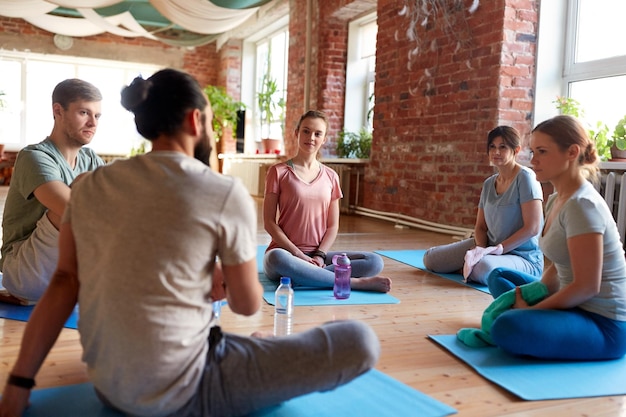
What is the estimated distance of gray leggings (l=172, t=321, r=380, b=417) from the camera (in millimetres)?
1275

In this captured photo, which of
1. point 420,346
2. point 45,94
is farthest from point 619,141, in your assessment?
point 45,94

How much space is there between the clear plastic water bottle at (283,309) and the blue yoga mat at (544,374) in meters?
0.61

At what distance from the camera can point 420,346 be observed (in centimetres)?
216

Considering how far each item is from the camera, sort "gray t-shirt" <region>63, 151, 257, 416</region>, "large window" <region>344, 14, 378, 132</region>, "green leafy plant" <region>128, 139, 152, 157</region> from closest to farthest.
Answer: "gray t-shirt" <region>63, 151, 257, 416</region> < "large window" <region>344, 14, 378, 132</region> < "green leafy plant" <region>128, 139, 152, 157</region>

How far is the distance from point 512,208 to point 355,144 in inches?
165

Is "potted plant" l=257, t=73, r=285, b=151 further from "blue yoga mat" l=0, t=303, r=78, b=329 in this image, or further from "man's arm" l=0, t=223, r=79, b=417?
"man's arm" l=0, t=223, r=79, b=417

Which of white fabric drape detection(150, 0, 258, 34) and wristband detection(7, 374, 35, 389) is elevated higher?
white fabric drape detection(150, 0, 258, 34)

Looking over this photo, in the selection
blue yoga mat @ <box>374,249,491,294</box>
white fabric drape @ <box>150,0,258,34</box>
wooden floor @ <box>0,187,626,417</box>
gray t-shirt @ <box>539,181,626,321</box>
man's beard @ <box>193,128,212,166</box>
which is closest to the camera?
man's beard @ <box>193,128,212,166</box>

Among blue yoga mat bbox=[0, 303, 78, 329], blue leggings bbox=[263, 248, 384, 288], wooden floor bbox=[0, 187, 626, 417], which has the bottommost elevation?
wooden floor bbox=[0, 187, 626, 417]

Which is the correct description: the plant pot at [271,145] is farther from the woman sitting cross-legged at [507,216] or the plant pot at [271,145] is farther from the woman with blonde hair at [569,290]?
the woman with blonde hair at [569,290]

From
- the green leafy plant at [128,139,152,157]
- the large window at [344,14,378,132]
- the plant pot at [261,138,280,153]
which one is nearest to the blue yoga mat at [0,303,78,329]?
the large window at [344,14,378,132]

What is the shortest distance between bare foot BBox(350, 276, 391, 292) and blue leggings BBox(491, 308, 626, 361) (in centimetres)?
97

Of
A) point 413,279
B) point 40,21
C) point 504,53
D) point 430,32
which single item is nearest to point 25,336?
point 413,279

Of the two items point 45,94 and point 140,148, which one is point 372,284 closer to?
point 140,148
